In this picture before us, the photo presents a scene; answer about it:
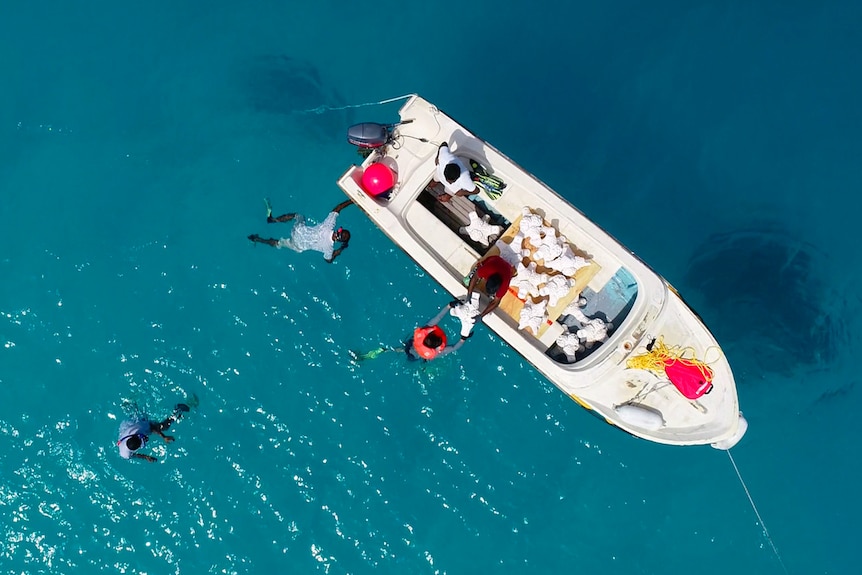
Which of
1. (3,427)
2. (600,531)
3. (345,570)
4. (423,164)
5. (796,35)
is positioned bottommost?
(3,427)

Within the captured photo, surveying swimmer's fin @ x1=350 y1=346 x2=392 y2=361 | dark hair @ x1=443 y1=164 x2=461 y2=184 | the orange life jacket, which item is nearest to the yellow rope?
the orange life jacket

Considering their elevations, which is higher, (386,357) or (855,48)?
(855,48)

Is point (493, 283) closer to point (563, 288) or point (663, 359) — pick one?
point (563, 288)

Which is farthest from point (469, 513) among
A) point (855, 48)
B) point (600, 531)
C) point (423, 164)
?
point (855, 48)

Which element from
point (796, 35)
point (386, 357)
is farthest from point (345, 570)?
point (796, 35)

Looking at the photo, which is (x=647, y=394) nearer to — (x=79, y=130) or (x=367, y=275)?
(x=367, y=275)

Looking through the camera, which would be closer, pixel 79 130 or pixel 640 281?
pixel 640 281
